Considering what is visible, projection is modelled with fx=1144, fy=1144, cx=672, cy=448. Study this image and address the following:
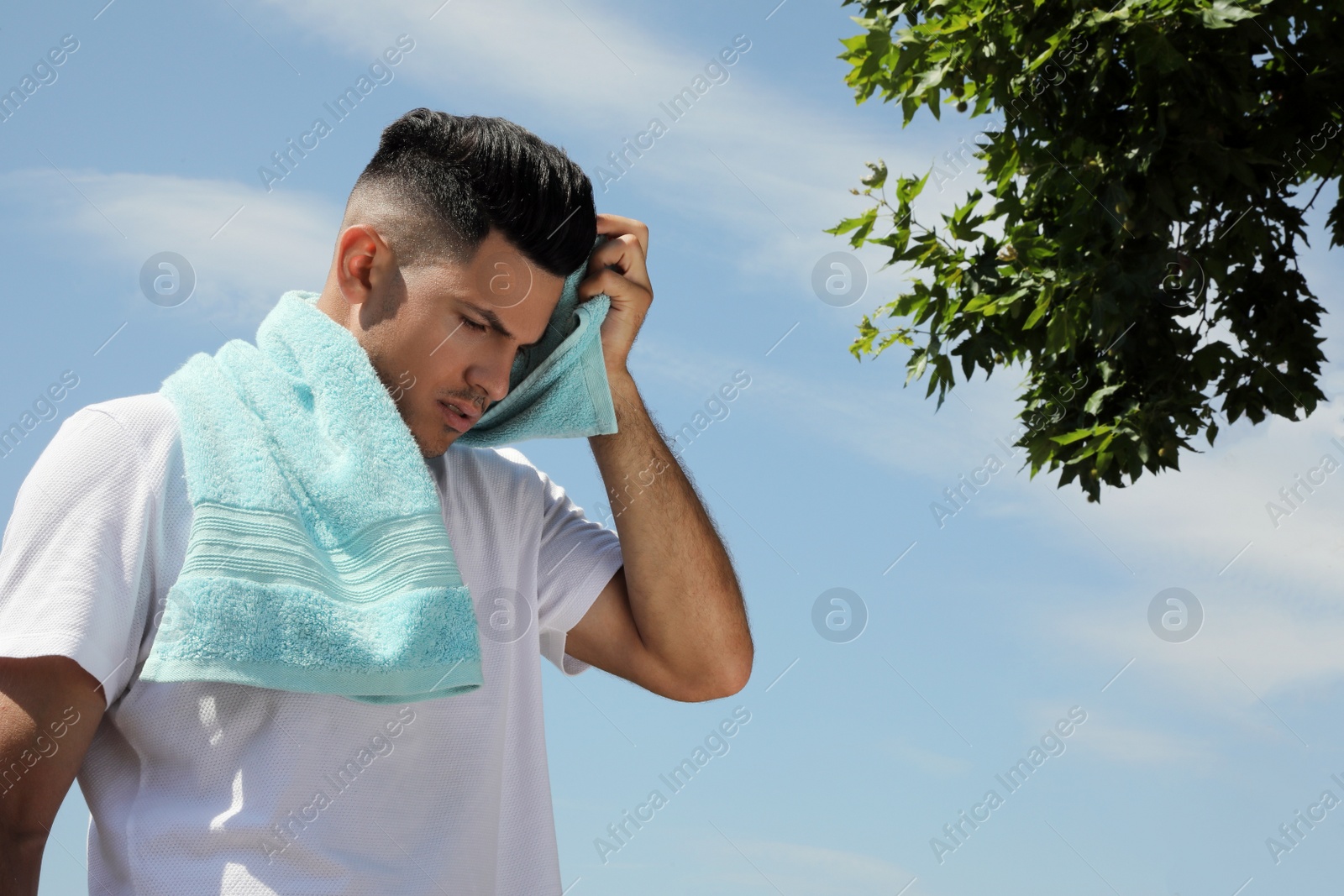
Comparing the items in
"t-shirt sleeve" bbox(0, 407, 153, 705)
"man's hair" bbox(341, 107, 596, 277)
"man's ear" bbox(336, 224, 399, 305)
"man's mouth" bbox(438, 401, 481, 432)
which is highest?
"man's hair" bbox(341, 107, 596, 277)

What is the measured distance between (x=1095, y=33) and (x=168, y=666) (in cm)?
372

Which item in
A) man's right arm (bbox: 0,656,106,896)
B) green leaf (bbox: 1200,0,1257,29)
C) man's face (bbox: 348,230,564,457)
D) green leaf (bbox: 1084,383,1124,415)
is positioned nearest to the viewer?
man's right arm (bbox: 0,656,106,896)

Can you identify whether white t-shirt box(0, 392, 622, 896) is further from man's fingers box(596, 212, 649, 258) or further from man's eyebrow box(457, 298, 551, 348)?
man's fingers box(596, 212, 649, 258)

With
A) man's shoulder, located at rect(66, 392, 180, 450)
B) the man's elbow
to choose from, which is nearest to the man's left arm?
the man's elbow

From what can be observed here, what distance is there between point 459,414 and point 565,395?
269 millimetres

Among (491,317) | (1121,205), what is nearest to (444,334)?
(491,317)

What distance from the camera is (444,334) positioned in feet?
7.34

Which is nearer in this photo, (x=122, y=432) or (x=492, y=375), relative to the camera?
(x=122, y=432)

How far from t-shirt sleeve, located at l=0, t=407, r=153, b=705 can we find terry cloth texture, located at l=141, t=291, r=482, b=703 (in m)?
0.07

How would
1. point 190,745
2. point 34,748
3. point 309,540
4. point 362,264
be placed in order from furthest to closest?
point 362,264 < point 309,540 < point 190,745 < point 34,748

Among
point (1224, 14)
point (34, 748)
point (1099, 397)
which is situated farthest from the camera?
point (1099, 397)

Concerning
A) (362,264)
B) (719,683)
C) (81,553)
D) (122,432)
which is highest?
(362,264)

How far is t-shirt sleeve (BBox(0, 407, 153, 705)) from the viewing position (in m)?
1.67

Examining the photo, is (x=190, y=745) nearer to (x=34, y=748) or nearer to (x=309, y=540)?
(x=34, y=748)
